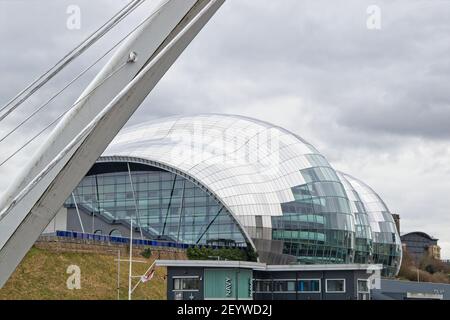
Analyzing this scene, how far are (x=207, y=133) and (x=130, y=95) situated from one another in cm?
4901

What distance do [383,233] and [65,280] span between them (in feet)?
171

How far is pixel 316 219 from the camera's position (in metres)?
55.4

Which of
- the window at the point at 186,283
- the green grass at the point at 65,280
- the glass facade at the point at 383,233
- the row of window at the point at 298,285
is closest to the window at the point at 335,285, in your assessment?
the row of window at the point at 298,285

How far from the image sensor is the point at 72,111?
30.2 ft

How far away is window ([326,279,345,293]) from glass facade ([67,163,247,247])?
14.8 meters

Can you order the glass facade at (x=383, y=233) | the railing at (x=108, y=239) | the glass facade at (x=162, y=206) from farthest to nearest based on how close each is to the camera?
1. the glass facade at (x=383, y=233)
2. the glass facade at (x=162, y=206)
3. the railing at (x=108, y=239)

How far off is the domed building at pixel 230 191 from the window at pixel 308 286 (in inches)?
485

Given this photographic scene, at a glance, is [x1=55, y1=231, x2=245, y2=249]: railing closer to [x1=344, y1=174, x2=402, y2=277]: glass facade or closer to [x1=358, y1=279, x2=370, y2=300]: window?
[x1=358, y1=279, x2=370, y2=300]: window

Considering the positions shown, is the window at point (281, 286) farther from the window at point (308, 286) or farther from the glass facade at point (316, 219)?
the glass facade at point (316, 219)

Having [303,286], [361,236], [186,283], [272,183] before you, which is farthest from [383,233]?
[186,283]

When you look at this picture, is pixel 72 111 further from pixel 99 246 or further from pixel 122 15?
pixel 99 246

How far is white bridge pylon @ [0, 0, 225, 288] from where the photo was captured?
898cm

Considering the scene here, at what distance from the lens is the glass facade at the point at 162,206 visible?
186 feet
